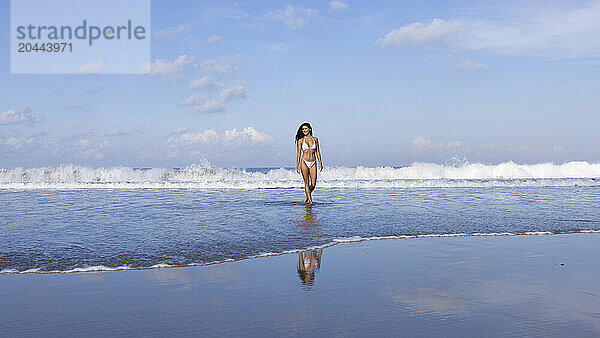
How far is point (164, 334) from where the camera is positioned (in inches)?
122

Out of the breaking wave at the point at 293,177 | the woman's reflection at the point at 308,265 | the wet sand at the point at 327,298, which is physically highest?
the breaking wave at the point at 293,177

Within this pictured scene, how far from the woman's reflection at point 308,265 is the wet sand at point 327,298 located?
1 cm

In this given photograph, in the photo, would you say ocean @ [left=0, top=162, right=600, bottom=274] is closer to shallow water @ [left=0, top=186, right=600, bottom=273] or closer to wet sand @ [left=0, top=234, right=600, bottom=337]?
shallow water @ [left=0, top=186, right=600, bottom=273]

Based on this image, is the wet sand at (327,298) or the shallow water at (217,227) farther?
the shallow water at (217,227)

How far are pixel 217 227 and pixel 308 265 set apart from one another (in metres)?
3.46

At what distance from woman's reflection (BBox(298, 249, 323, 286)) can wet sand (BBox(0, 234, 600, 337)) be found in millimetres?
11

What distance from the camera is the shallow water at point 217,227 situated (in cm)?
584

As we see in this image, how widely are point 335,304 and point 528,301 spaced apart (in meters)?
1.56

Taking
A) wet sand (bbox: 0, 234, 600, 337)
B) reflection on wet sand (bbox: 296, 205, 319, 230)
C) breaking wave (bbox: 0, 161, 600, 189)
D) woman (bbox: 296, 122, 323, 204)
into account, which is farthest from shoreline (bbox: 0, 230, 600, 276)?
breaking wave (bbox: 0, 161, 600, 189)

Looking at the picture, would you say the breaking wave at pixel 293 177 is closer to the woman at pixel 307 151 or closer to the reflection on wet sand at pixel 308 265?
the woman at pixel 307 151

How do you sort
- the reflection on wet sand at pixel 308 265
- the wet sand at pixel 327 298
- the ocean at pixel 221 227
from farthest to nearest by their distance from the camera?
the ocean at pixel 221 227
the reflection on wet sand at pixel 308 265
the wet sand at pixel 327 298

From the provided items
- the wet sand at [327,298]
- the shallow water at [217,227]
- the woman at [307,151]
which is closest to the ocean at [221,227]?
the shallow water at [217,227]

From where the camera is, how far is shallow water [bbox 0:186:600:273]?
19.2 ft

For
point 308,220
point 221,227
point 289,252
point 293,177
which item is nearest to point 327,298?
point 289,252
